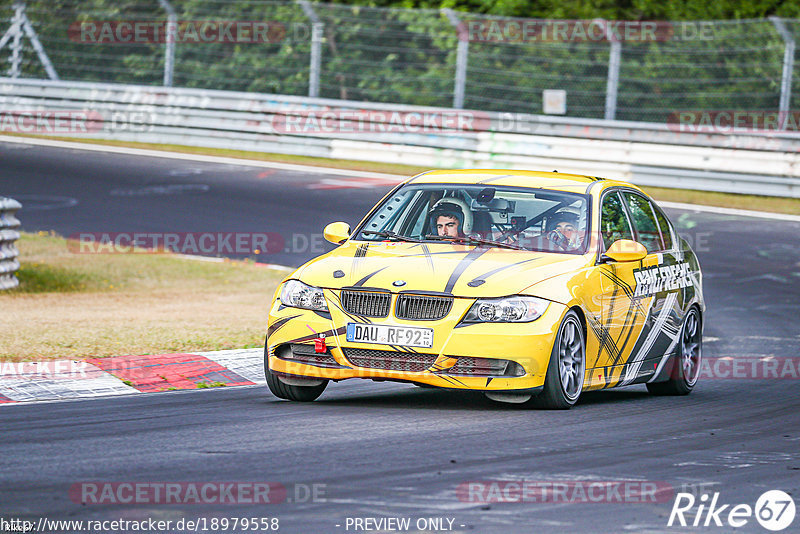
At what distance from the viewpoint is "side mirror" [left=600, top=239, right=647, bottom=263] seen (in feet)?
Result: 29.9

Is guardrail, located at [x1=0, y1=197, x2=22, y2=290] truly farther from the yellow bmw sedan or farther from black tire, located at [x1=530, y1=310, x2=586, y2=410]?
black tire, located at [x1=530, y1=310, x2=586, y2=410]

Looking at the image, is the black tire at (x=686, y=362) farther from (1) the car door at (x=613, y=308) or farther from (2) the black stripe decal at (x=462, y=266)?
(2) the black stripe decal at (x=462, y=266)

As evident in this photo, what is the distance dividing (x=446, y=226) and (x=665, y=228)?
85.6 inches

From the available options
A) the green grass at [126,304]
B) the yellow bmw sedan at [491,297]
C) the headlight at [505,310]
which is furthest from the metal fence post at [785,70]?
the headlight at [505,310]

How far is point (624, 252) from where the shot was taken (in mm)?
9133

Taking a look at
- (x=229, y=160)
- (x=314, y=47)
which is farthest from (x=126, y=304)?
(x=314, y=47)

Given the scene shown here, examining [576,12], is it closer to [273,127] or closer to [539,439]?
[273,127]

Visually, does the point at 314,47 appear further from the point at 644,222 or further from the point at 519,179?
the point at 519,179

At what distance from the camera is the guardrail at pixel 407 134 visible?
22.8m

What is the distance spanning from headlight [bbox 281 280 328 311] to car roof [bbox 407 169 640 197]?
1480 millimetres

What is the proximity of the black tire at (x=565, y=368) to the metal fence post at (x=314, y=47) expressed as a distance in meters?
17.8

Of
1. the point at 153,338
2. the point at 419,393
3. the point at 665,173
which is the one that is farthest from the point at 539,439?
the point at 665,173

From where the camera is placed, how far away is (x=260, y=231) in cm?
1902

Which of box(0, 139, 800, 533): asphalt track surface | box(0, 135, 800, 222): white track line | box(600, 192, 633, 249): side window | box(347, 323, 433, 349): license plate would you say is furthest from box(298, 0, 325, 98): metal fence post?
box(347, 323, 433, 349): license plate
